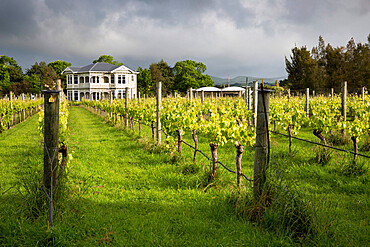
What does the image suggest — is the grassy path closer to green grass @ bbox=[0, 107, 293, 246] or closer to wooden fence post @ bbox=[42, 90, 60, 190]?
green grass @ bbox=[0, 107, 293, 246]

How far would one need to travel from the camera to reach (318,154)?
24.8 feet

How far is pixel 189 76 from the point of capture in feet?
212

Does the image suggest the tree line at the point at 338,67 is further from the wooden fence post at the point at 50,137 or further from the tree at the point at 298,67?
the wooden fence post at the point at 50,137

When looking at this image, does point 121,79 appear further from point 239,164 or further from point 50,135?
point 50,135

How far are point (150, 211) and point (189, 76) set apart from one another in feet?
200

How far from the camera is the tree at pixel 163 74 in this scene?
5843 cm

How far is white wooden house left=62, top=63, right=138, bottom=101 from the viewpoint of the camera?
55.2 m

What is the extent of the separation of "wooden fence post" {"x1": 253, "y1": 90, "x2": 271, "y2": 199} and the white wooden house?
170 ft

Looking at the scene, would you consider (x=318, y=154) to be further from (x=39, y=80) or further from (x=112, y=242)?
(x=39, y=80)

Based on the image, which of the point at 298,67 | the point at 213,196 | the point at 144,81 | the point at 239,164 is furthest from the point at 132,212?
the point at 144,81

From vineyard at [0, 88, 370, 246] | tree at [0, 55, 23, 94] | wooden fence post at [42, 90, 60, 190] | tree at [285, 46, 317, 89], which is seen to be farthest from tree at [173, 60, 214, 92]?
wooden fence post at [42, 90, 60, 190]

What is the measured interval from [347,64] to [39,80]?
189 ft

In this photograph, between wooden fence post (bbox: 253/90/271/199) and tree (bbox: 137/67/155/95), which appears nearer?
wooden fence post (bbox: 253/90/271/199)

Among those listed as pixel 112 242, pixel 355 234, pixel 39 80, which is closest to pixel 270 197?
pixel 355 234
